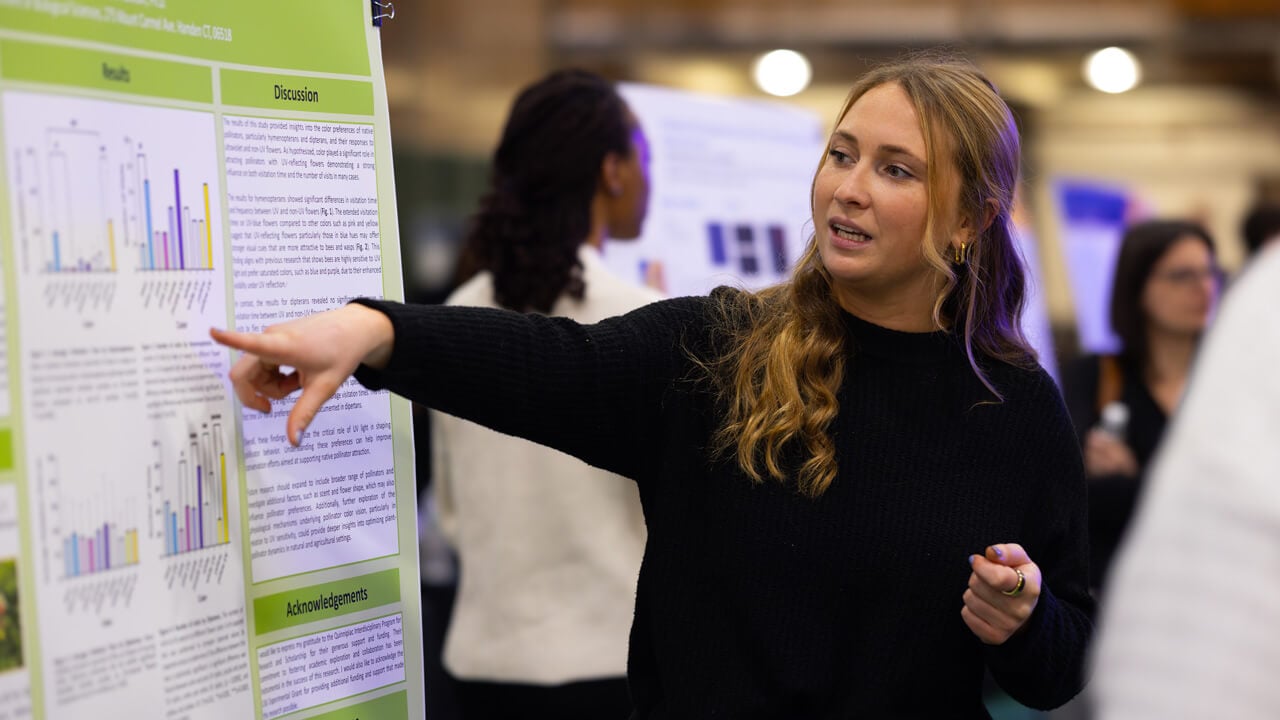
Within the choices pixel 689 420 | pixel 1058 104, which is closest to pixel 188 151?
pixel 689 420

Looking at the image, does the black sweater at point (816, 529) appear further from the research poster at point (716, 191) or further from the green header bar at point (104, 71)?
the research poster at point (716, 191)

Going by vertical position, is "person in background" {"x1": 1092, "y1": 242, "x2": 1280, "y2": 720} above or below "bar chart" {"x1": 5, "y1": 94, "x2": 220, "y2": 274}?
below

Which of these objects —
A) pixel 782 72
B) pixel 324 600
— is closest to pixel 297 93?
pixel 324 600

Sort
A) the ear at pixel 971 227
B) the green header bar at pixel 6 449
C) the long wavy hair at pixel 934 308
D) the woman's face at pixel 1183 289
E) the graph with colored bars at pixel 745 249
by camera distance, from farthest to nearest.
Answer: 1. the woman's face at pixel 1183 289
2. the graph with colored bars at pixel 745 249
3. the ear at pixel 971 227
4. the long wavy hair at pixel 934 308
5. the green header bar at pixel 6 449

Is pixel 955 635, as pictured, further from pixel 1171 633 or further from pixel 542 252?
pixel 542 252

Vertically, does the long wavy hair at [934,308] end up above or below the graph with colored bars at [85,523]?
above

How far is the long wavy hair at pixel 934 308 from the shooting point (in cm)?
164

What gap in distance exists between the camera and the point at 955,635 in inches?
63.7

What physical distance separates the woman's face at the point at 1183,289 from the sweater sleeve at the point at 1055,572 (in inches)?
69.3

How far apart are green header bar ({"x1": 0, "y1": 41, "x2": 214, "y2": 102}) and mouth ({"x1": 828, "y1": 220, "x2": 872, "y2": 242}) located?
31.8 inches

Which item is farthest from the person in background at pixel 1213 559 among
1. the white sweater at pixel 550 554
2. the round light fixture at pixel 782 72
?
the round light fixture at pixel 782 72

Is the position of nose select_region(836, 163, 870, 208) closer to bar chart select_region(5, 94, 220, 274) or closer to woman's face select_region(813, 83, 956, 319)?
woman's face select_region(813, 83, 956, 319)

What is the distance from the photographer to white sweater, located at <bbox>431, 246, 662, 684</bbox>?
2.28 m

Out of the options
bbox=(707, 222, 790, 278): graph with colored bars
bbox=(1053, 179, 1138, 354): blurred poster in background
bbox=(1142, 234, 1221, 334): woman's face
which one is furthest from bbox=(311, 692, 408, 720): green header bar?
bbox=(1053, 179, 1138, 354): blurred poster in background
